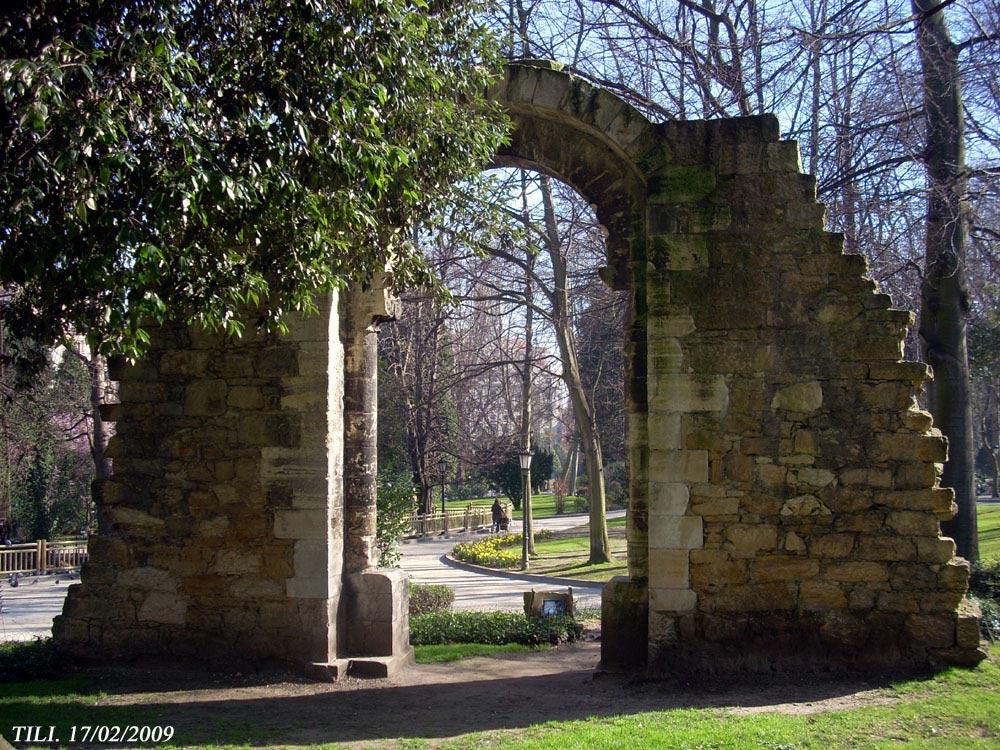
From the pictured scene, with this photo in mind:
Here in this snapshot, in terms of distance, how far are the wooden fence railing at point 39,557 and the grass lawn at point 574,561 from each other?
35.1 ft

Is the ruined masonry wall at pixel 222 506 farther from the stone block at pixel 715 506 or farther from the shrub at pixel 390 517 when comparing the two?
the shrub at pixel 390 517

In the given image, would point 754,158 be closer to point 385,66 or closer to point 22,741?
point 385,66

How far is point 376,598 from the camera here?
7.61 meters

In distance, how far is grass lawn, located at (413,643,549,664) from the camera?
8617 millimetres

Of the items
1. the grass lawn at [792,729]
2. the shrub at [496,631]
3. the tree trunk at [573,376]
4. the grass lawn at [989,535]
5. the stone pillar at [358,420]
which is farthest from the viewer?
the tree trunk at [573,376]

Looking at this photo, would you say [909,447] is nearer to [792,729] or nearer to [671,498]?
[671,498]

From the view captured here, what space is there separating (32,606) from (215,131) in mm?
14708

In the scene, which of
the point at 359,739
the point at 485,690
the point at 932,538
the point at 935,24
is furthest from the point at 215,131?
the point at 935,24

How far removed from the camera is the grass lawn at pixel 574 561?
18.9 meters

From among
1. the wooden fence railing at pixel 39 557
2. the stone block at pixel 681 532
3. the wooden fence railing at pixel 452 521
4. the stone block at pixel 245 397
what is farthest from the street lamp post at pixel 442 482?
the stone block at pixel 681 532

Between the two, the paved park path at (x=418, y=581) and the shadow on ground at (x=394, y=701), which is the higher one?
the shadow on ground at (x=394, y=701)

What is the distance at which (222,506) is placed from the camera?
746 cm

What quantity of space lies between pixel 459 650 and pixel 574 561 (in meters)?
12.4

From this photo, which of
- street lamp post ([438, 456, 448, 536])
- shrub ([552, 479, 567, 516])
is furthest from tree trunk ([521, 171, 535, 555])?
shrub ([552, 479, 567, 516])
